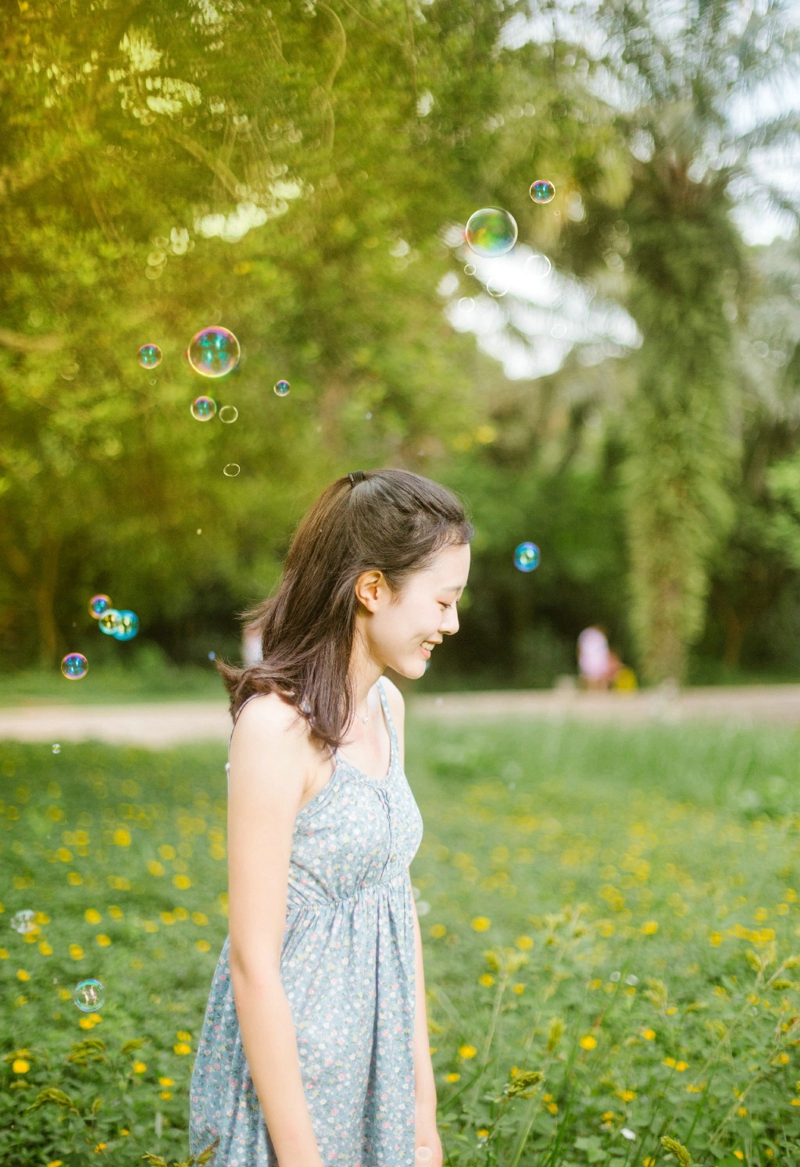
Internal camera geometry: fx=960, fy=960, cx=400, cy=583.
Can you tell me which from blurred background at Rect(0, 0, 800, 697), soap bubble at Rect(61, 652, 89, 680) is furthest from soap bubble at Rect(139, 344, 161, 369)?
soap bubble at Rect(61, 652, 89, 680)

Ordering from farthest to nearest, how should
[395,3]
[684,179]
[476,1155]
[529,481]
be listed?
[529,481]
[684,179]
[395,3]
[476,1155]

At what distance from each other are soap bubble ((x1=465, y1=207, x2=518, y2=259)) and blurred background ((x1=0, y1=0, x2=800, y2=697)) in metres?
0.59

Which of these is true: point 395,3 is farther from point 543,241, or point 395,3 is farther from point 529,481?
point 529,481

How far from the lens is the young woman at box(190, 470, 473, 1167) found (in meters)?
1.35

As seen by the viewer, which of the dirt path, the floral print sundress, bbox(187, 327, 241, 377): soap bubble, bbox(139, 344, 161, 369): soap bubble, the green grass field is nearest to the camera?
the floral print sundress

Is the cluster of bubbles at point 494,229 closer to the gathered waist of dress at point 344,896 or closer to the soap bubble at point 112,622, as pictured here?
the soap bubble at point 112,622

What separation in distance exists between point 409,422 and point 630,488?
302 cm

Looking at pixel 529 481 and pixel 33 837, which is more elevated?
pixel 529 481

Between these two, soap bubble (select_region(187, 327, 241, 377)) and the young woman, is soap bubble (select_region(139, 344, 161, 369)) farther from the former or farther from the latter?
the young woman

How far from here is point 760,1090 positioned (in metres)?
2.37

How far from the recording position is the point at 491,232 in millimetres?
3613

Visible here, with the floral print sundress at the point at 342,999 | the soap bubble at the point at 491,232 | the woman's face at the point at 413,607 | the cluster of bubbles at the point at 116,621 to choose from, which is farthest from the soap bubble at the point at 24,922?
the soap bubble at the point at 491,232

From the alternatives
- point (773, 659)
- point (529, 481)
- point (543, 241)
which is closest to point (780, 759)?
point (543, 241)

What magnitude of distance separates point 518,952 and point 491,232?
2.84 meters
